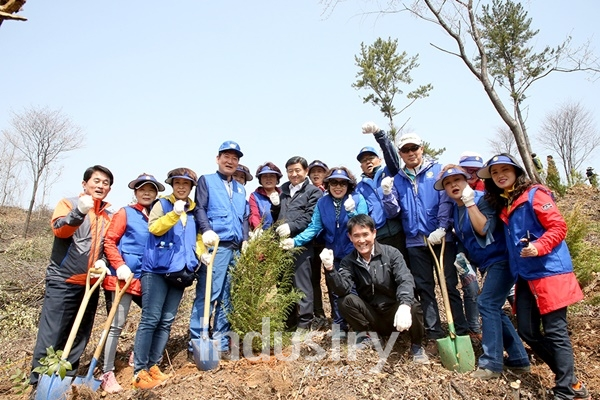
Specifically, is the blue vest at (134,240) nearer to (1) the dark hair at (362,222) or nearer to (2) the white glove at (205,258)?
(2) the white glove at (205,258)

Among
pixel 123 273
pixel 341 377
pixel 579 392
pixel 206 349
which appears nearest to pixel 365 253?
pixel 341 377

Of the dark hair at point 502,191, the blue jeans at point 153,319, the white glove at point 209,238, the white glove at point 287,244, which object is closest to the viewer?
the dark hair at point 502,191

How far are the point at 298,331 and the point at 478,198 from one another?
2.55 metres

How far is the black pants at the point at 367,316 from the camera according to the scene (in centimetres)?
433

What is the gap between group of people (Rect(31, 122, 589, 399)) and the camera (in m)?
3.66

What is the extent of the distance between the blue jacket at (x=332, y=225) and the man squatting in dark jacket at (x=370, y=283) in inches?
19.5

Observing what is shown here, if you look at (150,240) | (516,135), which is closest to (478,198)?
(150,240)

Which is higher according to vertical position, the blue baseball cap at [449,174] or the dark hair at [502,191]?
the blue baseball cap at [449,174]

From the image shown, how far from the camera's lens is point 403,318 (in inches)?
155

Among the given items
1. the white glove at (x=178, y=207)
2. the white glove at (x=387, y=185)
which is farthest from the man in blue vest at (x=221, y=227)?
the white glove at (x=387, y=185)

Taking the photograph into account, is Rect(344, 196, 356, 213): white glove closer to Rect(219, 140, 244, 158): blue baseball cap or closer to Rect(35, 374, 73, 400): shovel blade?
Rect(219, 140, 244, 158): blue baseball cap

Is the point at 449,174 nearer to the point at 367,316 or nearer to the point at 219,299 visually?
the point at 367,316

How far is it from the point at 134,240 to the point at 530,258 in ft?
13.4

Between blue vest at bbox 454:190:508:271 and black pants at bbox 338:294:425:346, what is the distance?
30.8 inches
